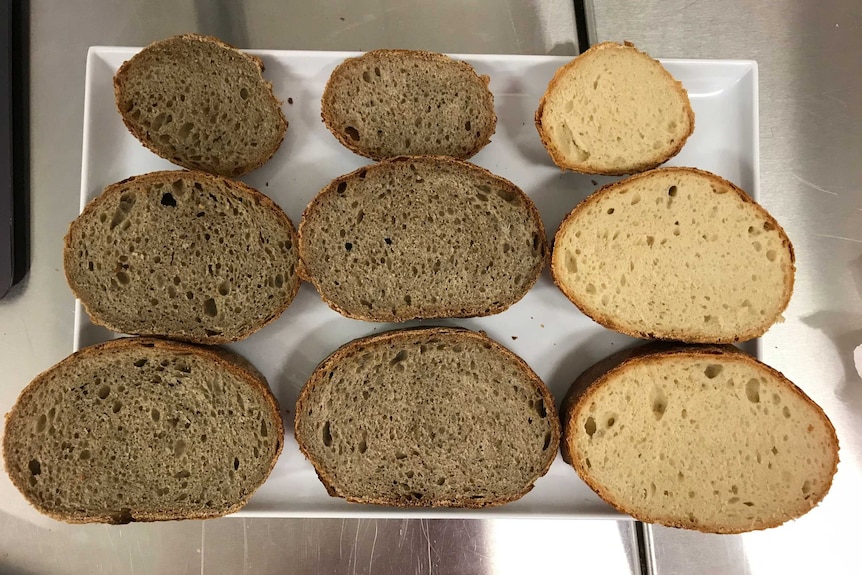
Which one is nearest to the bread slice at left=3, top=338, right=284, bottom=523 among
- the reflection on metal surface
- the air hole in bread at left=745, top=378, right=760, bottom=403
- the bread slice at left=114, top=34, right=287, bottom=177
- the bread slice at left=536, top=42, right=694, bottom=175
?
the bread slice at left=114, top=34, right=287, bottom=177

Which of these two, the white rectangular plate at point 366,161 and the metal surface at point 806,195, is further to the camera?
the metal surface at point 806,195

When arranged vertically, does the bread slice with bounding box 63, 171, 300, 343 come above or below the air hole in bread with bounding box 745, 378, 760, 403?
above

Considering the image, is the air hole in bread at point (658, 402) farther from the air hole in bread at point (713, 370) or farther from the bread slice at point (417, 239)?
the bread slice at point (417, 239)

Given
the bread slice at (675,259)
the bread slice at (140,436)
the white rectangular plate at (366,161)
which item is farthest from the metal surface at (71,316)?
the bread slice at (675,259)

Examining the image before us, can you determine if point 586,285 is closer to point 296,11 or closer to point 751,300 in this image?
point 751,300

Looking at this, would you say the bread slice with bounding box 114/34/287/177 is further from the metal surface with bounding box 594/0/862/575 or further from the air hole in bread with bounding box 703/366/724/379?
the air hole in bread with bounding box 703/366/724/379

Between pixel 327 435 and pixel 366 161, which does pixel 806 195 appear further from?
pixel 327 435
